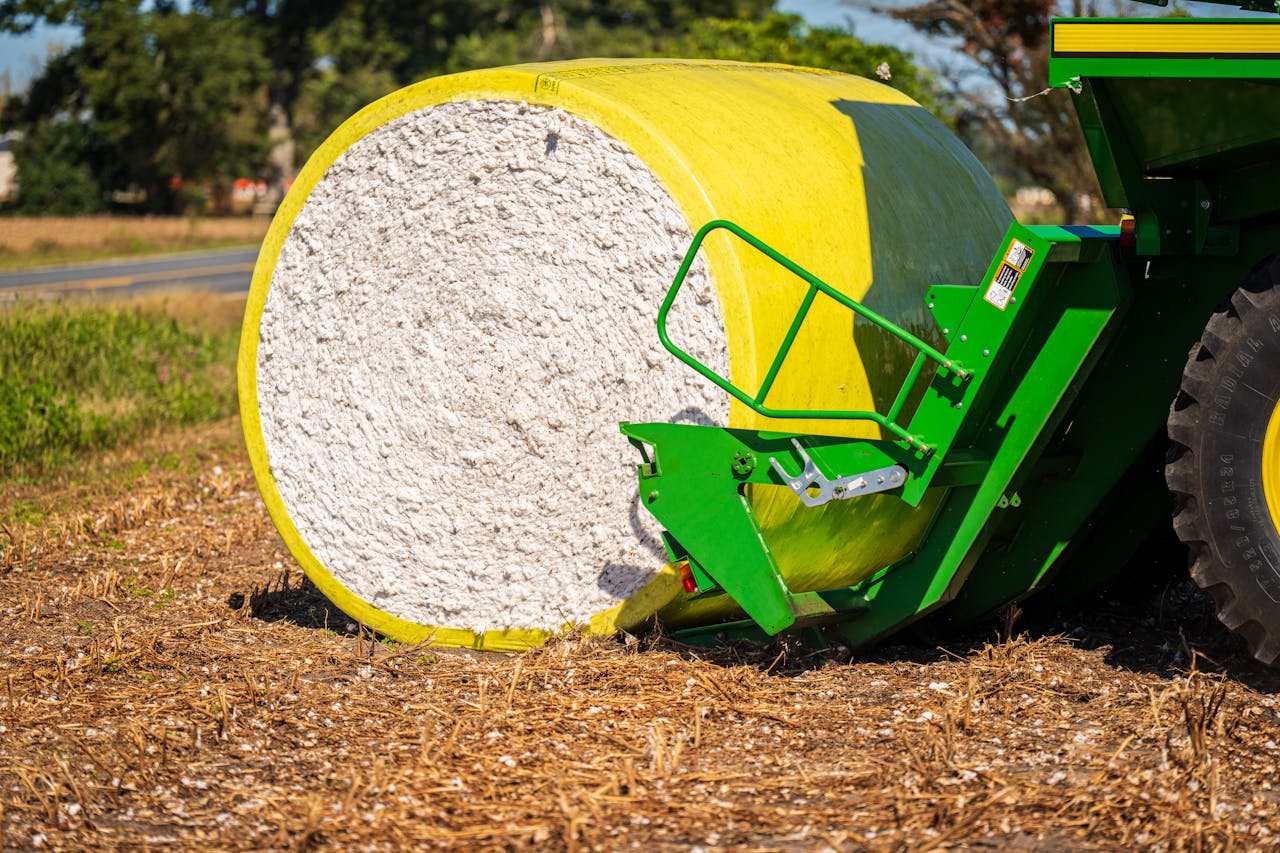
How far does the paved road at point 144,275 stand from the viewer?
22330mm

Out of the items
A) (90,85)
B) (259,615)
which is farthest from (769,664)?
(90,85)

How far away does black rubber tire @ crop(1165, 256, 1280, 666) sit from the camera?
3.79 m

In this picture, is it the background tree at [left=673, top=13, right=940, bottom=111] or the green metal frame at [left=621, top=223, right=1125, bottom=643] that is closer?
the green metal frame at [left=621, top=223, right=1125, bottom=643]

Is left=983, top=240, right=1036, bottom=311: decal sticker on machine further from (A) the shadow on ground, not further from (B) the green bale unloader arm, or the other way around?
(A) the shadow on ground

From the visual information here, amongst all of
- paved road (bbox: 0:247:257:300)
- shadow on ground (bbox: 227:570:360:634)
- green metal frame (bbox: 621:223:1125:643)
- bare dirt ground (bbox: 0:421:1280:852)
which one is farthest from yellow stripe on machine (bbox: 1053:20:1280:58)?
paved road (bbox: 0:247:257:300)

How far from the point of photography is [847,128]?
4957 mm

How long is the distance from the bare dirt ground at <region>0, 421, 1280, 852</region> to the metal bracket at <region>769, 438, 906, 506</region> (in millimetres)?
661

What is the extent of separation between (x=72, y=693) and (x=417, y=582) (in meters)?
1.18

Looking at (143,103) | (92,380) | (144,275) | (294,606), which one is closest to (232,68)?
(143,103)

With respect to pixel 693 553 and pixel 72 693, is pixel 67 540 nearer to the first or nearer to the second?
pixel 72 693

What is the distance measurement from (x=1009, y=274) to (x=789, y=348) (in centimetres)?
68

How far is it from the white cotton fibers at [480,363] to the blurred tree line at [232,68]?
37.2 meters

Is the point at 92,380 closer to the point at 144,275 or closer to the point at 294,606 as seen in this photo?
the point at 294,606

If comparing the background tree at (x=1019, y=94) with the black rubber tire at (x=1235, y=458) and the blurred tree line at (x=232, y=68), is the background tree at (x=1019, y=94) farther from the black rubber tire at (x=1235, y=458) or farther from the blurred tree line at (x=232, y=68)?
the blurred tree line at (x=232, y=68)
